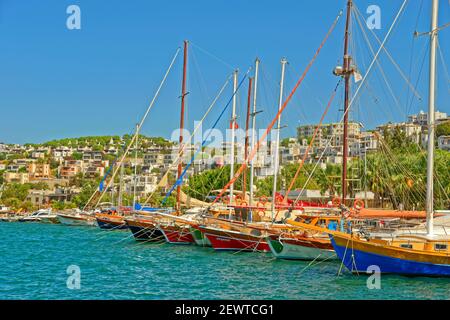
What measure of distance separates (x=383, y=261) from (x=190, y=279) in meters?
9.11

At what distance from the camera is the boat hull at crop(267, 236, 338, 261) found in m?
38.2

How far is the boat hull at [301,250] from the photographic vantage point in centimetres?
3816

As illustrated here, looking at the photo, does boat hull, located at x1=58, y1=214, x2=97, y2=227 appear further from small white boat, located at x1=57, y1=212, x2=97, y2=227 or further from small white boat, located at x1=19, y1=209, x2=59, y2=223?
small white boat, located at x1=19, y1=209, x2=59, y2=223

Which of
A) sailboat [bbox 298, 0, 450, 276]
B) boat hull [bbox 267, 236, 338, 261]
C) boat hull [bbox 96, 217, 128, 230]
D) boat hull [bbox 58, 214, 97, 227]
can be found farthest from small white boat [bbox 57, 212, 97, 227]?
sailboat [bbox 298, 0, 450, 276]

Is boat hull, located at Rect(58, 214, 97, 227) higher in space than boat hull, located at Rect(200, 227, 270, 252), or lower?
lower

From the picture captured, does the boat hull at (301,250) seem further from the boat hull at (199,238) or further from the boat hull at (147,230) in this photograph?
the boat hull at (147,230)

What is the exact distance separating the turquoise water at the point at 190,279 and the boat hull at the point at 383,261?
371mm

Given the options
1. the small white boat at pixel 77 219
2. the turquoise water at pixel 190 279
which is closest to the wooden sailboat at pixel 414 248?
the turquoise water at pixel 190 279

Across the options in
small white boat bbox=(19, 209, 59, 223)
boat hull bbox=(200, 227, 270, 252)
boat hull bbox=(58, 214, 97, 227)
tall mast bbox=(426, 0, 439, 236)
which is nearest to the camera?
tall mast bbox=(426, 0, 439, 236)

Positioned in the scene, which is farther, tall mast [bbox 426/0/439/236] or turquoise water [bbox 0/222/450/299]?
tall mast [bbox 426/0/439/236]

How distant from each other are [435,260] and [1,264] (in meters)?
25.6

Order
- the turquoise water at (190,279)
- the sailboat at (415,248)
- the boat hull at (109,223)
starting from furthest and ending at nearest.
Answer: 1. the boat hull at (109,223)
2. the sailboat at (415,248)
3. the turquoise water at (190,279)

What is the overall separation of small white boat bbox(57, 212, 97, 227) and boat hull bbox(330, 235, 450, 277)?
251 ft
